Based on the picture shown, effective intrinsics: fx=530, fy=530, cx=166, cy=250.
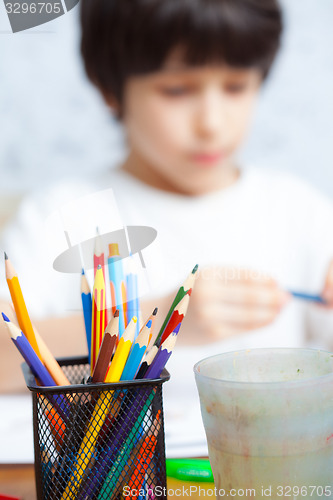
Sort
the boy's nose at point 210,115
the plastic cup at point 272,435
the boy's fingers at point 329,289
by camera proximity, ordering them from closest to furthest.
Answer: the plastic cup at point 272,435, the boy's fingers at point 329,289, the boy's nose at point 210,115

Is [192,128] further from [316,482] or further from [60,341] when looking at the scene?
[316,482]

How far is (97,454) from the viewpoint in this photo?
17cm

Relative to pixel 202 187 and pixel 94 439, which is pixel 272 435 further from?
pixel 202 187

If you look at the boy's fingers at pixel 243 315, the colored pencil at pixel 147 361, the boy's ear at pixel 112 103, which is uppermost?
the boy's ear at pixel 112 103

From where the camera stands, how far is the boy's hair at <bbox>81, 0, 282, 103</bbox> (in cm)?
63

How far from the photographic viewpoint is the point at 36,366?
0.55 ft

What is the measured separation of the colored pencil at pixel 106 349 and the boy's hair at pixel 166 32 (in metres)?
0.54

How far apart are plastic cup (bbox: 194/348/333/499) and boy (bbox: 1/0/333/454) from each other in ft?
1.25

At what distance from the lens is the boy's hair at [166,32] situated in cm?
63

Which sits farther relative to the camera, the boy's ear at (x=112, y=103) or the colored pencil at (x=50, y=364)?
the boy's ear at (x=112, y=103)

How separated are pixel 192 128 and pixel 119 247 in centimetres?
51

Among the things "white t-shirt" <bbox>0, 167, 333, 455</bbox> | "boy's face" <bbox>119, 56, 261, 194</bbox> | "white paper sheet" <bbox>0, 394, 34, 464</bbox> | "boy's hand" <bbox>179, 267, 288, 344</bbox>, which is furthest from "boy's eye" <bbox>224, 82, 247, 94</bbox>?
"white paper sheet" <bbox>0, 394, 34, 464</bbox>

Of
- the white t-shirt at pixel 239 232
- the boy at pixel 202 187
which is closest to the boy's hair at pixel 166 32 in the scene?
the boy at pixel 202 187

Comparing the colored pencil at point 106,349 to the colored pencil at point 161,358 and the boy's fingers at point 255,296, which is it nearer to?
the colored pencil at point 161,358
